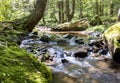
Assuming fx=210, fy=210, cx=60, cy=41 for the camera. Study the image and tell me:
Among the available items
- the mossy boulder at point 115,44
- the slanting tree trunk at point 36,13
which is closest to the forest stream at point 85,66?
the mossy boulder at point 115,44

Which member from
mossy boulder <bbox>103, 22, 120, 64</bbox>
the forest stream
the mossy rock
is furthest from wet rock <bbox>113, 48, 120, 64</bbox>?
the mossy rock

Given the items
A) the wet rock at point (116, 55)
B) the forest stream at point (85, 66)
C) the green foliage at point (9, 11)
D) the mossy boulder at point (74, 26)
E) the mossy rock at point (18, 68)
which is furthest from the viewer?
the mossy boulder at point (74, 26)

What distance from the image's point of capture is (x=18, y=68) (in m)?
4.00

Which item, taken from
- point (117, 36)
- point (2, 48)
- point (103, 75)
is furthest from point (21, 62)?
point (117, 36)

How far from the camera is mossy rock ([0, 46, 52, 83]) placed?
11.6 ft

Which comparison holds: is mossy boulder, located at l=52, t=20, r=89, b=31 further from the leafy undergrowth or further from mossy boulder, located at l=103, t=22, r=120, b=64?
the leafy undergrowth

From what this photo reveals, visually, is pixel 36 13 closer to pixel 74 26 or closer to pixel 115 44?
pixel 115 44

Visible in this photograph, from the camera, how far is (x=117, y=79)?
241 inches

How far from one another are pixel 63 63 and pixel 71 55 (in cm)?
134

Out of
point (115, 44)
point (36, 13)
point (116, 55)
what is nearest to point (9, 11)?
point (36, 13)

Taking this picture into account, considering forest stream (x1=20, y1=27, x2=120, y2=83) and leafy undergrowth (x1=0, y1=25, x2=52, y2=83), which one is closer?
leafy undergrowth (x1=0, y1=25, x2=52, y2=83)

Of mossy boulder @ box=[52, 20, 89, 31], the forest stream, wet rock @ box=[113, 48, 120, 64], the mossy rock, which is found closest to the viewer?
the mossy rock

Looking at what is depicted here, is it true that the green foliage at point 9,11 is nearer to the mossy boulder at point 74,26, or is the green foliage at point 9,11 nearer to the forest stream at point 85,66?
the forest stream at point 85,66

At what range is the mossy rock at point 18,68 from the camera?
11.6ft
